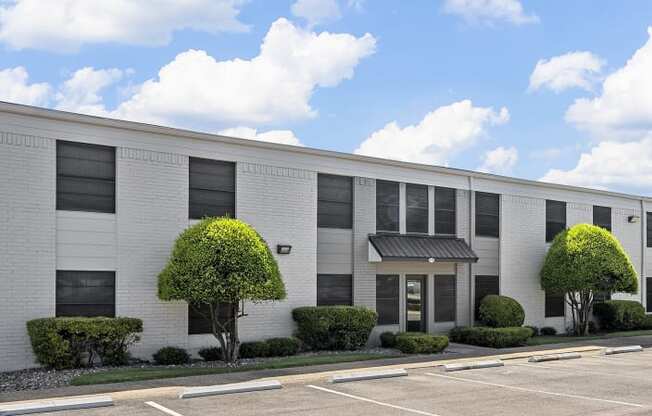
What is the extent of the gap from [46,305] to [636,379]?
13440mm

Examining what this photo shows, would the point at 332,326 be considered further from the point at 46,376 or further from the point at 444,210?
the point at 46,376

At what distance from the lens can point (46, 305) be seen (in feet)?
55.3

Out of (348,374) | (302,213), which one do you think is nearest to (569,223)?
(302,213)

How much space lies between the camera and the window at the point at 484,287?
84.5 ft

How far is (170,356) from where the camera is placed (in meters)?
18.0

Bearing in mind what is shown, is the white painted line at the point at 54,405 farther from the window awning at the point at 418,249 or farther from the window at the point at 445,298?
the window at the point at 445,298

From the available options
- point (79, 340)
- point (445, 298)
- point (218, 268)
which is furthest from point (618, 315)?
point (79, 340)

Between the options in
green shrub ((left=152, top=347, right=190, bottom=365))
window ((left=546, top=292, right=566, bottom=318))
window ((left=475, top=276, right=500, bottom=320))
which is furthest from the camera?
window ((left=546, top=292, right=566, bottom=318))

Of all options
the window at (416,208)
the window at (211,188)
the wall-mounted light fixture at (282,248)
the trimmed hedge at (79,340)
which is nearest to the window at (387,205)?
the window at (416,208)

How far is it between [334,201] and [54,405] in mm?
11690

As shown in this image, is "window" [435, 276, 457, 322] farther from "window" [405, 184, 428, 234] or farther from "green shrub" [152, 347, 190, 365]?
"green shrub" [152, 347, 190, 365]

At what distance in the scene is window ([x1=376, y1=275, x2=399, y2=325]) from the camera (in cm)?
2314

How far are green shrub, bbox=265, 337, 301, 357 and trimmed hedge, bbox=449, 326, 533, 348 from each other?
6307mm

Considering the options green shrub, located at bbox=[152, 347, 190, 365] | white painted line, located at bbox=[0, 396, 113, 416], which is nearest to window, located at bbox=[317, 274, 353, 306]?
green shrub, located at bbox=[152, 347, 190, 365]
